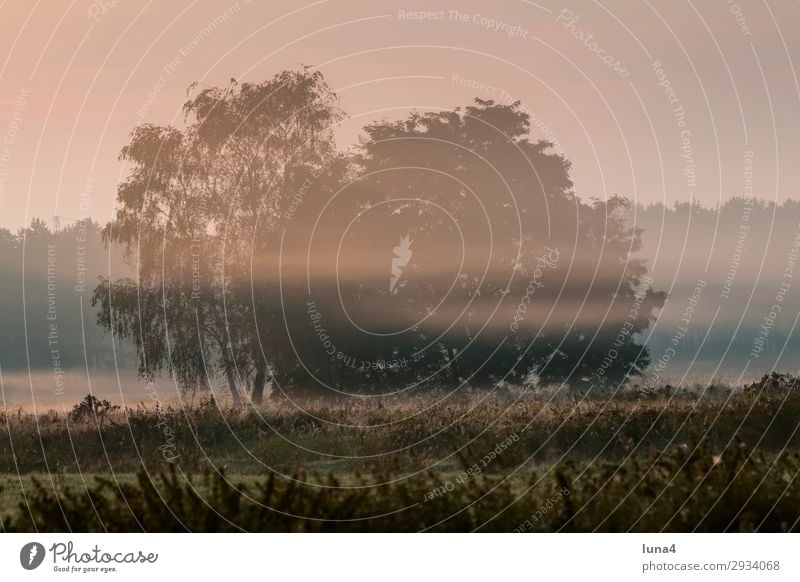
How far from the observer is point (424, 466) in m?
20.3

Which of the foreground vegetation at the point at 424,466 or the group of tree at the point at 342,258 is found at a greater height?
the group of tree at the point at 342,258

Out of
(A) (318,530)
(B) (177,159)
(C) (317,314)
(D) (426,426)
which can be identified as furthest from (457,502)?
(B) (177,159)

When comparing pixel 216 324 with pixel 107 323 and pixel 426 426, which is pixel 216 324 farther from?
pixel 426 426

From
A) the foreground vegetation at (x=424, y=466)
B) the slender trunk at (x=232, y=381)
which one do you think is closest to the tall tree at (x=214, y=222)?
the slender trunk at (x=232, y=381)

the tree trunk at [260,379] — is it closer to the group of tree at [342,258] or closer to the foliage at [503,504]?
the group of tree at [342,258]

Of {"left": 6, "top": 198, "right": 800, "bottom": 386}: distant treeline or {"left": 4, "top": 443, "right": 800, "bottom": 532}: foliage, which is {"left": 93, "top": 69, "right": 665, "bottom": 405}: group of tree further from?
{"left": 4, "top": 443, "right": 800, "bottom": 532}: foliage

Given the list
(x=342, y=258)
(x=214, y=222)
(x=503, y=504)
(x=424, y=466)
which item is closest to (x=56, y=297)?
(x=214, y=222)

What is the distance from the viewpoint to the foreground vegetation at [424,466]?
48.5 ft
